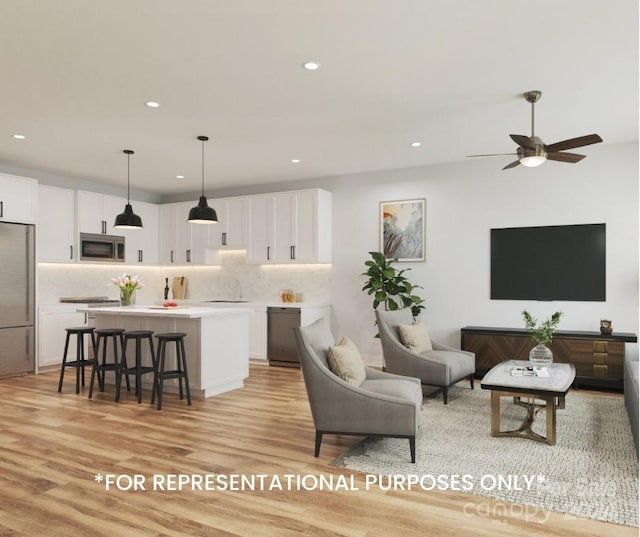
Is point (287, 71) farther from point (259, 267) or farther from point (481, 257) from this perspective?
point (259, 267)

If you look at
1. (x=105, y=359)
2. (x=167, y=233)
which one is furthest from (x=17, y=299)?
Answer: (x=167, y=233)

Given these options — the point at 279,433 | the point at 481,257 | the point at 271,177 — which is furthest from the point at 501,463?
the point at 271,177

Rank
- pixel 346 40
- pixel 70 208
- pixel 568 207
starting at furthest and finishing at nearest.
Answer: pixel 70 208 < pixel 568 207 < pixel 346 40

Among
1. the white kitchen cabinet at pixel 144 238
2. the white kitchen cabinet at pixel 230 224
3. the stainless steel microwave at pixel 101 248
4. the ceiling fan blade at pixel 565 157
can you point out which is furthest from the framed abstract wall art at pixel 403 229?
the stainless steel microwave at pixel 101 248

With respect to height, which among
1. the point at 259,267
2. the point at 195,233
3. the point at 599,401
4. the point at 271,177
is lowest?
the point at 599,401

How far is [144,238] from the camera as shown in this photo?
29.5ft

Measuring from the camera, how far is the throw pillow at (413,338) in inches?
222

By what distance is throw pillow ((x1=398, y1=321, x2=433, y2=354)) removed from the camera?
5.63m

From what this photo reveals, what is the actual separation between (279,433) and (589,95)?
3.80 meters

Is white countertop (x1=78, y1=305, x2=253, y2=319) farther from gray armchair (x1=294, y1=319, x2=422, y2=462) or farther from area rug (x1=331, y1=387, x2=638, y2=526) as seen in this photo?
area rug (x1=331, y1=387, x2=638, y2=526)

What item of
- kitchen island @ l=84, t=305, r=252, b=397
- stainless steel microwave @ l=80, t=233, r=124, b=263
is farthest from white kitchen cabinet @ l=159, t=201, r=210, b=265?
kitchen island @ l=84, t=305, r=252, b=397

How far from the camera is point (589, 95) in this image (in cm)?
452

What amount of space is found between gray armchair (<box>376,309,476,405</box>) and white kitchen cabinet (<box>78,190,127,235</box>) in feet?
15.7

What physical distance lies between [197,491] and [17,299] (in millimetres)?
4895
